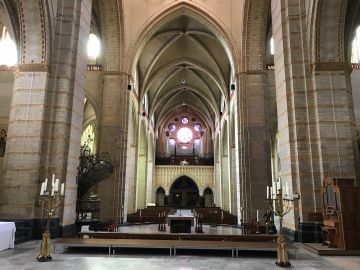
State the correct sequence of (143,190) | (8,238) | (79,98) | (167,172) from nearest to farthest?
(8,238) → (79,98) → (143,190) → (167,172)

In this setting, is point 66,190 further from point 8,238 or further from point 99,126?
point 99,126

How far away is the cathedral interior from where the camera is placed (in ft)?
30.2

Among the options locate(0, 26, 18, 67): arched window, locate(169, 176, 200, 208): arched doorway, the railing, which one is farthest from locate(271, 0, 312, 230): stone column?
locate(169, 176, 200, 208): arched doorway

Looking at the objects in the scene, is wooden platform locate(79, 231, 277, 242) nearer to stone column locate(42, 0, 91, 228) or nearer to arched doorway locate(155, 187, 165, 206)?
stone column locate(42, 0, 91, 228)

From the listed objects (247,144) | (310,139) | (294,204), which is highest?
(247,144)

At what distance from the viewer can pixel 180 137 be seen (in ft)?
138

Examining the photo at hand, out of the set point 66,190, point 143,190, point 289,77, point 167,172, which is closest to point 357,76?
point 289,77

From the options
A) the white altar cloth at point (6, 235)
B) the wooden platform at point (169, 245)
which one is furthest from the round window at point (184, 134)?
the white altar cloth at point (6, 235)

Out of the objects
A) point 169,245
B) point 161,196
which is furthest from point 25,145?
point 161,196

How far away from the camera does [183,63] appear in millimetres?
26562

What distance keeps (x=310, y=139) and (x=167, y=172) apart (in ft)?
95.9

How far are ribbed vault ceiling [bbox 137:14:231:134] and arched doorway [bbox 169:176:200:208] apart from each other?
1200 centimetres

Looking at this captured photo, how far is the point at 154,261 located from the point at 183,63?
2184cm

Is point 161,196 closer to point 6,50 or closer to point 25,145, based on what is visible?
point 6,50
